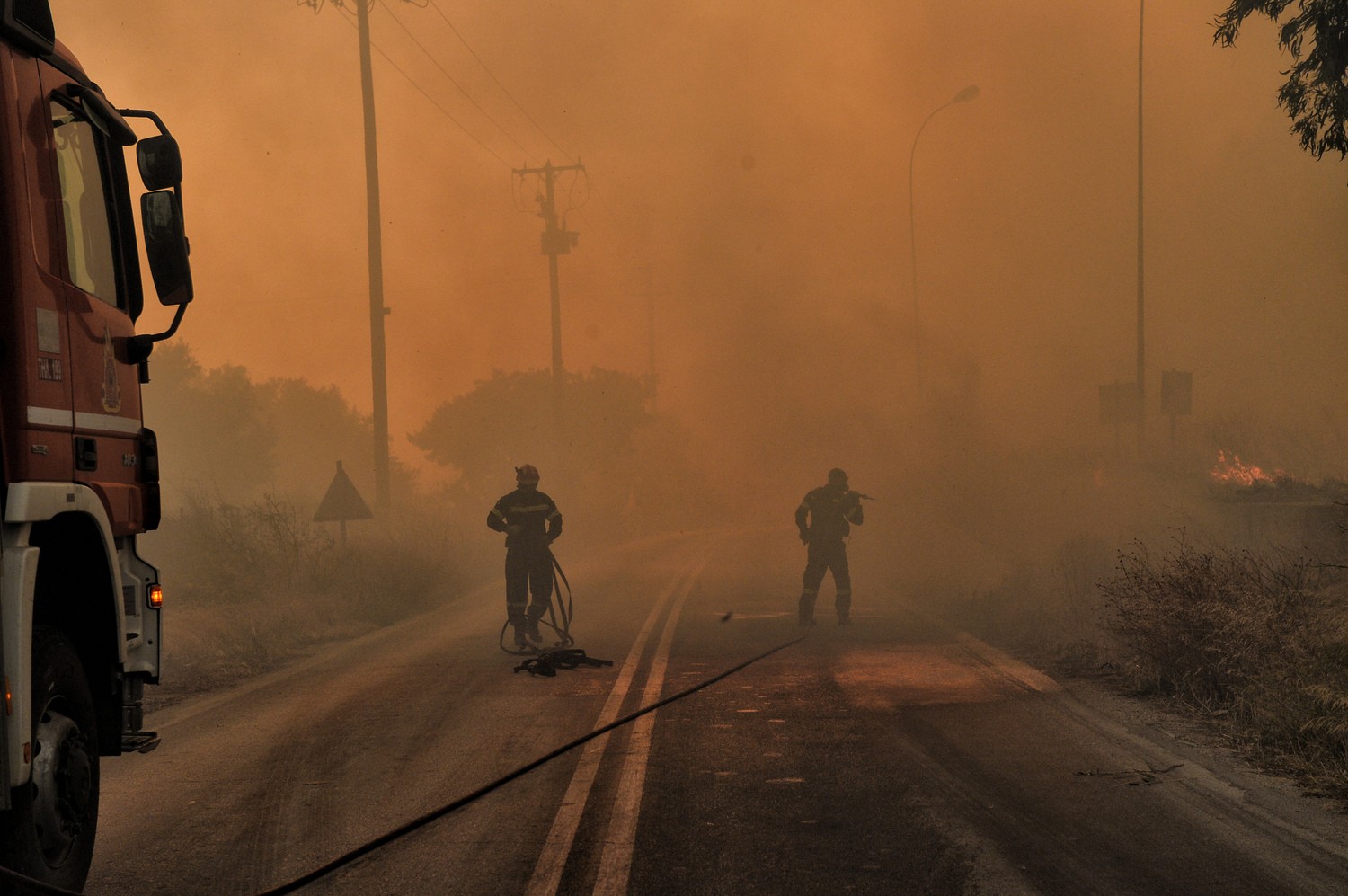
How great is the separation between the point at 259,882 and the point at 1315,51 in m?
11.0

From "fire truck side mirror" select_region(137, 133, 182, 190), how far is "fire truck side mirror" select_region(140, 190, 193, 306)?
8 cm

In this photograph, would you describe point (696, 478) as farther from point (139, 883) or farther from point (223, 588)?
point (139, 883)

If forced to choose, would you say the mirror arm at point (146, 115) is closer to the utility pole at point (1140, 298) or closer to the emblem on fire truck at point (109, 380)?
the emblem on fire truck at point (109, 380)

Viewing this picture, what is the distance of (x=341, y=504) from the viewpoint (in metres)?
18.0

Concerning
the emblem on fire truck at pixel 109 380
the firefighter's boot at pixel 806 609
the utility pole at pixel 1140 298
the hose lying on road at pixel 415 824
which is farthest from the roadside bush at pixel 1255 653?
the utility pole at pixel 1140 298

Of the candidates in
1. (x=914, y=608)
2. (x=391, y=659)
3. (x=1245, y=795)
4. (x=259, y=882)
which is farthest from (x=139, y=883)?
(x=914, y=608)

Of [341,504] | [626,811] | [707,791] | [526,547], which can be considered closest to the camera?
[626,811]

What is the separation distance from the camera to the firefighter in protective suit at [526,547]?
12227 millimetres

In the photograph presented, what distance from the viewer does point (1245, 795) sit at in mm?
6238

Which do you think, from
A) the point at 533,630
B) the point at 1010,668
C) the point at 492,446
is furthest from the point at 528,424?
the point at 1010,668

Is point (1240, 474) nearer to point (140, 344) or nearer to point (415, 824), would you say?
point (415, 824)

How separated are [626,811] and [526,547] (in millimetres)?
6461

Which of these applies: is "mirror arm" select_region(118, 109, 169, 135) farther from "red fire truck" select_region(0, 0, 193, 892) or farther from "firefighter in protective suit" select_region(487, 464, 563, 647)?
"firefighter in protective suit" select_region(487, 464, 563, 647)

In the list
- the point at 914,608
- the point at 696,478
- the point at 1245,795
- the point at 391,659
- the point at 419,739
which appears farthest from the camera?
the point at 696,478
